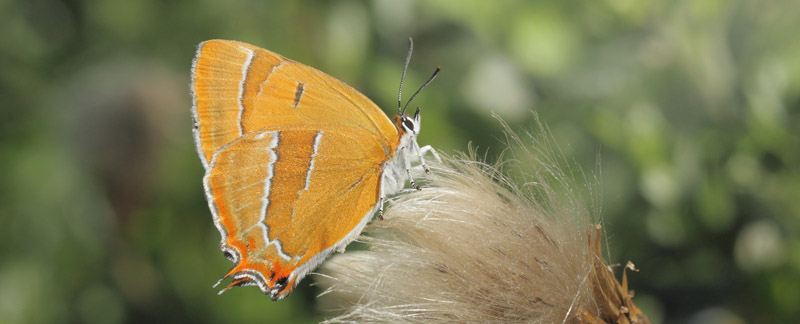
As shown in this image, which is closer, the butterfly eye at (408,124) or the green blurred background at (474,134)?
the butterfly eye at (408,124)

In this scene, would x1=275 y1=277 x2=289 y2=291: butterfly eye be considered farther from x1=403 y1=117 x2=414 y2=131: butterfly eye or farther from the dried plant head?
x1=403 y1=117 x2=414 y2=131: butterfly eye

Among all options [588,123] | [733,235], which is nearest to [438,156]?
[588,123]

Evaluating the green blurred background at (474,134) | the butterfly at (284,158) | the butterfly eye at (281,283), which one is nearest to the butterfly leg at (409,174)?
the butterfly at (284,158)

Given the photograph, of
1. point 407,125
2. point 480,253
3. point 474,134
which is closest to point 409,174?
point 407,125

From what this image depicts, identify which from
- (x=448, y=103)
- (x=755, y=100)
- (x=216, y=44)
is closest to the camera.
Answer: (x=216, y=44)

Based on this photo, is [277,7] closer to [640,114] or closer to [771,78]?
[640,114]

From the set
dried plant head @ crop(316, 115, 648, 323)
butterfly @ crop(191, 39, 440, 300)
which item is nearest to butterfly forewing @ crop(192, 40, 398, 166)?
butterfly @ crop(191, 39, 440, 300)

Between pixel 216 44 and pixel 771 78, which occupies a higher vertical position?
pixel 216 44

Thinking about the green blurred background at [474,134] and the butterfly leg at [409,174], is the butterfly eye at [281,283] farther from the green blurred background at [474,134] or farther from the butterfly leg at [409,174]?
the green blurred background at [474,134]
